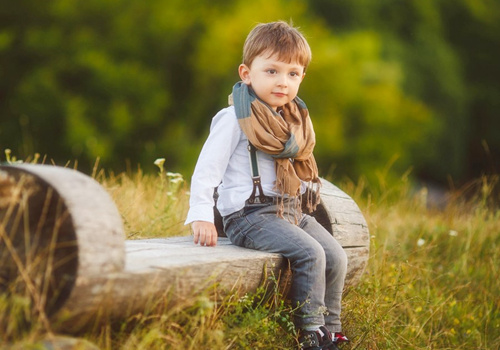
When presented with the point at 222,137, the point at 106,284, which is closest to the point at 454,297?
the point at 222,137

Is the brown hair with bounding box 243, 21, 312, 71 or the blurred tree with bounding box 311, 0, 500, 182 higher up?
the brown hair with bounding box 243, 21, 312, 71

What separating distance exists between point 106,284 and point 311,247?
1.23 metres

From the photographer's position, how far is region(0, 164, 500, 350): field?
2.70 m

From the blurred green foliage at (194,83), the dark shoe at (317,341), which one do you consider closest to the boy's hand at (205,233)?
the dark shoe at (317,341)

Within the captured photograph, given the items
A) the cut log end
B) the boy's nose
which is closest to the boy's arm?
the boy's nose

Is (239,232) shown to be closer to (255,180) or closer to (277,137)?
(255,180)

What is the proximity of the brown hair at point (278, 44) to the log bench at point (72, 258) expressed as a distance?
128cm

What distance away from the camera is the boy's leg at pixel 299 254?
329 centimetres

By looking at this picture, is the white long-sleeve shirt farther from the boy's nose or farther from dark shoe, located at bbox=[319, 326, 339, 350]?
dark shoe, located at bbox=[319, 326, 339, 350]

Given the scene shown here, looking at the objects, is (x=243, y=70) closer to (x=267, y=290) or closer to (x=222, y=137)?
(x=222, y=137)

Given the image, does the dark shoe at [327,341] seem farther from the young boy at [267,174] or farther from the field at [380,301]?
the field at [380,301]

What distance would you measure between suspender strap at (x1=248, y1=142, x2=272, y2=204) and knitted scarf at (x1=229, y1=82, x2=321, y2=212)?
7 cm

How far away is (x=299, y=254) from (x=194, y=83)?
17583mm

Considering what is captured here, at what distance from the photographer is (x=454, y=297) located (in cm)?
520
